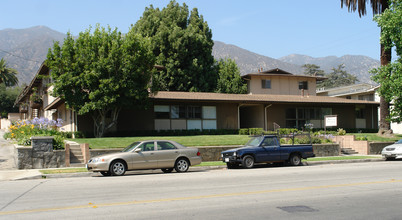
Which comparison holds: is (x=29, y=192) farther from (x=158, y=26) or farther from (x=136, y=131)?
(x=158, y=26)

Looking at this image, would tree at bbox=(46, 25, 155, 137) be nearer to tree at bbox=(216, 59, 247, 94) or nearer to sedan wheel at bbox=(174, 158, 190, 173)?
sedan wheel at bbox=(174, 158, 190, 173)

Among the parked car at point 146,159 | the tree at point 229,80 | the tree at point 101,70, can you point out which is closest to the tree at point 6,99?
the tree at point 229,80

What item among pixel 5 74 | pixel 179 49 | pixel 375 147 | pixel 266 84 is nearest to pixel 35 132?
pixel 375 147

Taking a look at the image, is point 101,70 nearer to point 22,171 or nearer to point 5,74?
point 22,171

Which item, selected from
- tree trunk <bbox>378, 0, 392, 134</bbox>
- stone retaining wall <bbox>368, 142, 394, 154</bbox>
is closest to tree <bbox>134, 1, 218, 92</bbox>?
tree trunk <bbox>378, 0, 392, 134</bbox>

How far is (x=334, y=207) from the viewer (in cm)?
823

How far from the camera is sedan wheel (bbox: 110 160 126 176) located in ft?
49.5

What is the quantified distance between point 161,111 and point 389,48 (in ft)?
59.6

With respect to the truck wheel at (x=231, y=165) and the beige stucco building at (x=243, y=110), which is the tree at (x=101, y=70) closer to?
the beige stucco building at (x=243, y=110)

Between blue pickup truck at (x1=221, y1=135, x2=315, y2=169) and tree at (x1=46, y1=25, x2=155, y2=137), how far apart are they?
32.6 ft

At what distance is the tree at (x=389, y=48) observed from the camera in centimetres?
2648

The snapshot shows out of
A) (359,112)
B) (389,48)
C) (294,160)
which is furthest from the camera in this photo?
(359,112)

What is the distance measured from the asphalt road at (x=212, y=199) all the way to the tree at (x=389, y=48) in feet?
54.6

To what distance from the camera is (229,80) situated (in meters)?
48.2
